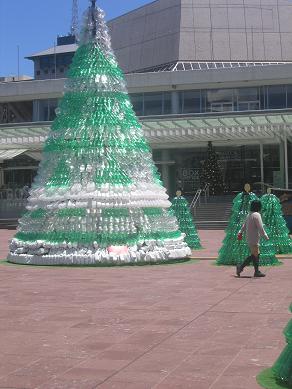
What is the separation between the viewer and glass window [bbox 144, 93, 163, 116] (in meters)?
44.9

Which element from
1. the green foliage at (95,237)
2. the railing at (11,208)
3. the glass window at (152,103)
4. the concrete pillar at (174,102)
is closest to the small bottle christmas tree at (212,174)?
the concrete pillar at (174,102)

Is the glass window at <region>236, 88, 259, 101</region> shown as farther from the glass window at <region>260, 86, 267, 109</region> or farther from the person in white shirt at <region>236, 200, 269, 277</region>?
the person in white shirt at <region>236, 200, 269, 277</region>

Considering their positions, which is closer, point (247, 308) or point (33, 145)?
point (247, 308)

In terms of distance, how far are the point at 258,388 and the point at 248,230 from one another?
7.43 m

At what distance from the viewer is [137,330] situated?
23.5 feet

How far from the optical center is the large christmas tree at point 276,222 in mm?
16047

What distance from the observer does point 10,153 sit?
39062mm

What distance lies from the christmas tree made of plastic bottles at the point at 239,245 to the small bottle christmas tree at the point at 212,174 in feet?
77.6

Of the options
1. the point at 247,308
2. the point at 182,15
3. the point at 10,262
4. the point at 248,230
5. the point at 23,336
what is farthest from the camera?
the point at 182,15

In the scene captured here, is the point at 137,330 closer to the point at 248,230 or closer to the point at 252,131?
the point at 248,230

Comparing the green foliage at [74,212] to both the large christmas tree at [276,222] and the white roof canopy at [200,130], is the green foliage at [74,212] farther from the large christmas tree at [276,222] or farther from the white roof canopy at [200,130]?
the white roof canopy at [200,130]

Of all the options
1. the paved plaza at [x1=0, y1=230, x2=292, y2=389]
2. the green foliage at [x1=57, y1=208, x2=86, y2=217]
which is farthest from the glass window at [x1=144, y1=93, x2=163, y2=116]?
the paved plaza at [x1=0, y1=230, x2=292, y2=389]

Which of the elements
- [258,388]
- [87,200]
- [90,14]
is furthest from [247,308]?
[90,14]

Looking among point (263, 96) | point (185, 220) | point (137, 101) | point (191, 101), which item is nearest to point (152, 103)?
point (137, 101)
